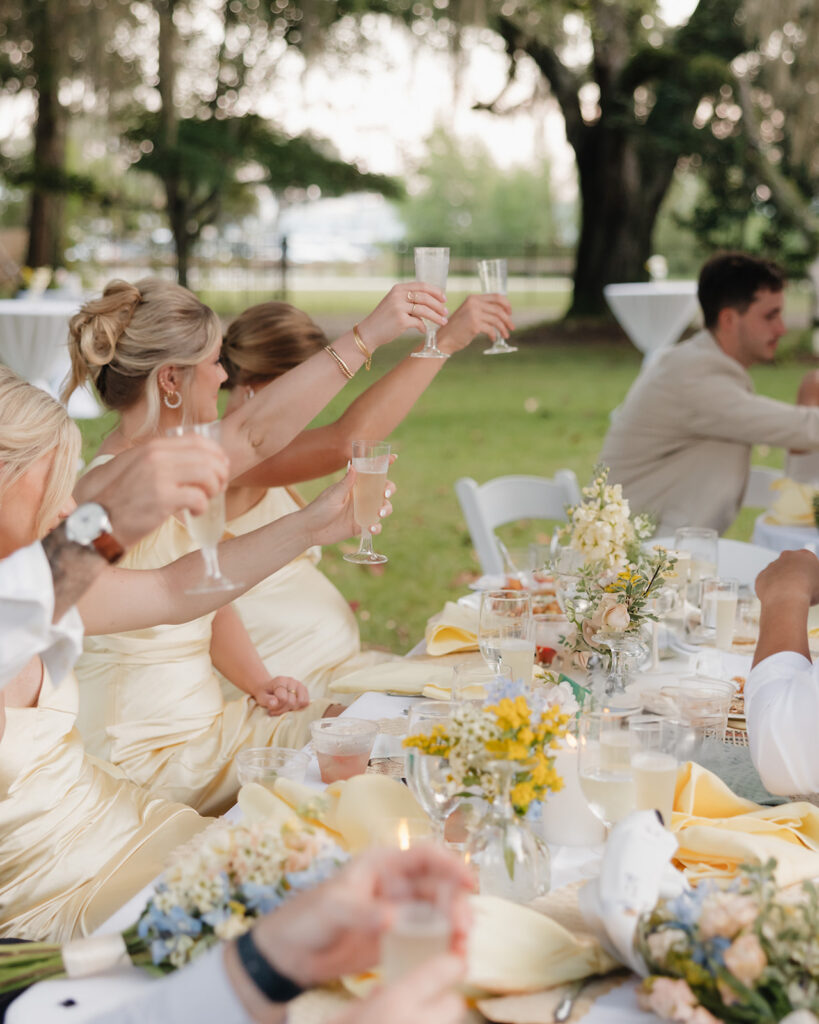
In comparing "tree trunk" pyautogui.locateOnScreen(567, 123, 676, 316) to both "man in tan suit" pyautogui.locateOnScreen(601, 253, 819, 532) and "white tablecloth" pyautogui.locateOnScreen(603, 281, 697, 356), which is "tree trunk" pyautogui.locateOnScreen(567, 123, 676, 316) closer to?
"white tablecloth" pyautogui.locateOnScreen(603, 281, 697, 356)

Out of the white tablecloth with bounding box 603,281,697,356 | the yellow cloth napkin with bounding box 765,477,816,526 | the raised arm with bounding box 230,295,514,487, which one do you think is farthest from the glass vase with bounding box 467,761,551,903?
the white tablecloth with bounding box 603,281,697,356

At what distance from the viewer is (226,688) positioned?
3.40m

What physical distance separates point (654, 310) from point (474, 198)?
55.9m

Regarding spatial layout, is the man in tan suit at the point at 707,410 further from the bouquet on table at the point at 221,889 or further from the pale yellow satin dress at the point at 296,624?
the bouquet on table at the point at 221,889

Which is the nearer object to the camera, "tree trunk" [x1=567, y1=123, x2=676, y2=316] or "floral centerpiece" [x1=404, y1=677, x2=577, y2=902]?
"floral centerpiece" [x1=404, y1=677, x2=577, y2=902]

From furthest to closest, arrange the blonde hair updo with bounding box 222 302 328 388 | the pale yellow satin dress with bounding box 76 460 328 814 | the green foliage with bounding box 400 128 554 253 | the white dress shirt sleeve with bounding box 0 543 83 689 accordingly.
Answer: the green foliage with bounding box 400 128 554 253 → the blonde hair updo with bounding box 222 302 328 388 → the pale yellow satin dress with bounding box 76 460 328 814 → the white dress shirt sleeve with bounding box 0 543 83 689

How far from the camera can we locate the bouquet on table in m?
1.30

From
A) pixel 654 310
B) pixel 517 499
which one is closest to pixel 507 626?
pixel 517 499

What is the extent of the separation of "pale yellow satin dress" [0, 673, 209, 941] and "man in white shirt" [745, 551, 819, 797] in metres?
1.09

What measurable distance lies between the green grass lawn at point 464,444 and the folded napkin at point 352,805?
4.24 meters

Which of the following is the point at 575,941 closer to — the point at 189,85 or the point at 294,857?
the point at 294,857

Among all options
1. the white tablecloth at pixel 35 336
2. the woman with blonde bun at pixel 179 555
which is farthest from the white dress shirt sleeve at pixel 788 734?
the white tablecloth at pixel 35 336

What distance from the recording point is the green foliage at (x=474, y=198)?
61750 mm

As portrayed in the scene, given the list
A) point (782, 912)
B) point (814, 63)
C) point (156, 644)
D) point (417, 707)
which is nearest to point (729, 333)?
point (156, 644)
